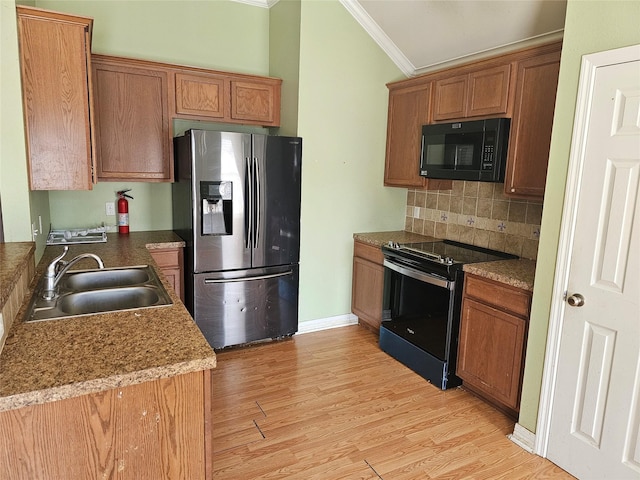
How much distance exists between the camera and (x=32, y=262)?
7.04 ft

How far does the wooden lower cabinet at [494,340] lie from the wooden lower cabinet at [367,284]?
0.94m

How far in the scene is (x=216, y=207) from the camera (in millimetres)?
3186

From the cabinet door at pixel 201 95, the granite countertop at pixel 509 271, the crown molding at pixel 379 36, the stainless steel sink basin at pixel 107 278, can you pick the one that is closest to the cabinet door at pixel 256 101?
the cabinet door at pixel 201 95

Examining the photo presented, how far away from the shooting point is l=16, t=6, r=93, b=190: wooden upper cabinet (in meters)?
2.28

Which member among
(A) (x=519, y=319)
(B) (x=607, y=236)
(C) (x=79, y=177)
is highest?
(C) (x=79, y=177)

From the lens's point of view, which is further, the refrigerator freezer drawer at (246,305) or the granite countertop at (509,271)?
the refrigerator freezer drawer at (246,305)

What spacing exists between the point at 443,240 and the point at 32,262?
9.75 feet

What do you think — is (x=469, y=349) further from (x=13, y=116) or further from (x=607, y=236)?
(x=13, y=116)

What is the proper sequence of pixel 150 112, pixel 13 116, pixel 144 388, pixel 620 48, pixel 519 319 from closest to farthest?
pixel 144 388, pixel 620 48, pixel 13 116, pixel 519 319, pixel 150 112

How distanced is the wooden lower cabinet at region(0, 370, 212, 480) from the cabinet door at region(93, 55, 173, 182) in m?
2.38

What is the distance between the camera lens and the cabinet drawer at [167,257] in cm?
321

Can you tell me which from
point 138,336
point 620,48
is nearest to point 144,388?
point 138,336

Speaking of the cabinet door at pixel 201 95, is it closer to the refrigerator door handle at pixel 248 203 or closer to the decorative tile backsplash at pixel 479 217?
the refrigerator door handle at pixel 248 203

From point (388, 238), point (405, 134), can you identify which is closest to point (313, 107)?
point (405, 134)
